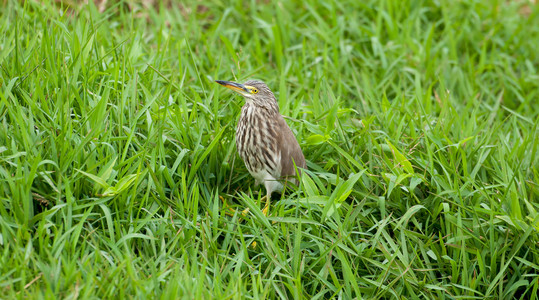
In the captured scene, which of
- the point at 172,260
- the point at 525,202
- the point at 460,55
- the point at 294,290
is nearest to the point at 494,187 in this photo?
the point at 525,202

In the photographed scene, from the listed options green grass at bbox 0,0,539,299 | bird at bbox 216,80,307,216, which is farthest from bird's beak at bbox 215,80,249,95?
green grass at bbox 0,0,539,299

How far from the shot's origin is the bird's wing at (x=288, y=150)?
4047 mm

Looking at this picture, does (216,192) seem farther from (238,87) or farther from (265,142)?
(238,87)

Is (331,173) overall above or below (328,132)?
below

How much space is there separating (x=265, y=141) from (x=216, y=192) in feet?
1.89

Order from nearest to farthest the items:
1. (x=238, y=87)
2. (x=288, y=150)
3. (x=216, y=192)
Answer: (x=216, y=192)
(x=288, y=150)
(x=238, y=87)

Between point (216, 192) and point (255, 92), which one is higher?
point (255, 92)

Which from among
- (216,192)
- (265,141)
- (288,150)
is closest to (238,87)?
(265,141)

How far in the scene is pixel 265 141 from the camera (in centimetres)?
408

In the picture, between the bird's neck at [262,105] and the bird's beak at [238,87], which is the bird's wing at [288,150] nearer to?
the bird's neck at [262,105]

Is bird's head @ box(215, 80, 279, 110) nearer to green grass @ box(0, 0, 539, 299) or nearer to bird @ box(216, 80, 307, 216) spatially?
bird @ box(216, 80, 307, 216)

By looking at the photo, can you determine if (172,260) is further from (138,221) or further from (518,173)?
(518,173)

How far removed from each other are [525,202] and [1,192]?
10.3 ft

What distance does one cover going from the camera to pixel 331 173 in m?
4.20
